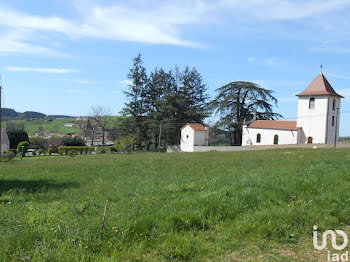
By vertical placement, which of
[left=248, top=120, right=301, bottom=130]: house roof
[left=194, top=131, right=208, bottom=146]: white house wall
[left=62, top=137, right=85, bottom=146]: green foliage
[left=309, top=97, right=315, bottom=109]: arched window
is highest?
[left=309, top=97, right=315, bottom=109]: arched window

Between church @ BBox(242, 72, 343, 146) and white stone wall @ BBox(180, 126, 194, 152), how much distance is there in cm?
1136

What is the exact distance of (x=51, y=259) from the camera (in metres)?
4.15

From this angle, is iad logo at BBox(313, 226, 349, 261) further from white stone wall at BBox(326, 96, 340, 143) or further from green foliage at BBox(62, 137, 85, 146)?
green foliage at BBox(62, 137, 85, 146)

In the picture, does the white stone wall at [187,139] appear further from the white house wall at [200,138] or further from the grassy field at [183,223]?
the grassy field at [183,223]

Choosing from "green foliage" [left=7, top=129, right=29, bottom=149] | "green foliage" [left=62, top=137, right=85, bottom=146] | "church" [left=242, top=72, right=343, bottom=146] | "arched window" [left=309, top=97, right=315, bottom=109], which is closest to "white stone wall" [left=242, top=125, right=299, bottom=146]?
"church" [left=242, top=72, right=343, bottom=146]

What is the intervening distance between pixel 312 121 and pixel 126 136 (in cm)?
3115

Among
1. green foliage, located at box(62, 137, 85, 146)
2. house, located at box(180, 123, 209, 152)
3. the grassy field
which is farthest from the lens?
green foliage, located at box(62, 137, 85, 146)

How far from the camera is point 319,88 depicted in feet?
148

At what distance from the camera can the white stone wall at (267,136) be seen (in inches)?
1757

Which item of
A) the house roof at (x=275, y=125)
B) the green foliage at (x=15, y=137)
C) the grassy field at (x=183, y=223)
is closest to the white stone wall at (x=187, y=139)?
the house roof at (x=275, y=125)

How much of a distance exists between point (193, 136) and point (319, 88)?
2039cm

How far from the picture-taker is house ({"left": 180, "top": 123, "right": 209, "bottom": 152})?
48.6 metres

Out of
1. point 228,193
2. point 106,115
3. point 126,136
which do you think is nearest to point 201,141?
point 126,136

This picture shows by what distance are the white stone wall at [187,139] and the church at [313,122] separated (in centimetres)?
1136
